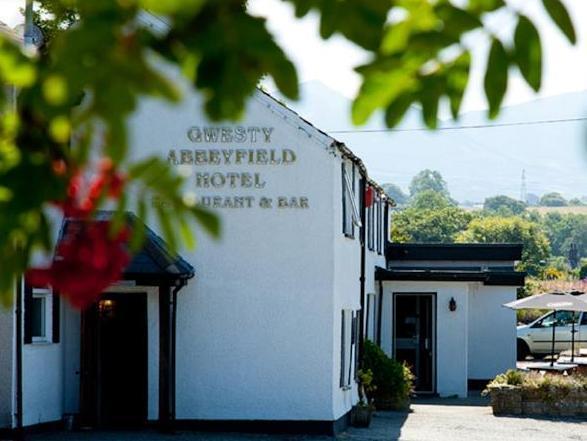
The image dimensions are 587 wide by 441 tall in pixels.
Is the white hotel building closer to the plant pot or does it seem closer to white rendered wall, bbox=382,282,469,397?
the plant pot

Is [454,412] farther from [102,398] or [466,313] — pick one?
[102,398]

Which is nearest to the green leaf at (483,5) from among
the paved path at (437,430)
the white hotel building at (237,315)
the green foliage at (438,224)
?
the paved path at (437,430)

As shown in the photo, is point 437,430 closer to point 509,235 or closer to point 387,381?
point 387,381

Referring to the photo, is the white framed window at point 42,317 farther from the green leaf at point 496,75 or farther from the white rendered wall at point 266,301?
the green leaf at point 496,75

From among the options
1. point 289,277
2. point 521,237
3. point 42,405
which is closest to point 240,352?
point 289,277

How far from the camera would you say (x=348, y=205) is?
24.0 m

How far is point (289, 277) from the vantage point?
2200 centimetres

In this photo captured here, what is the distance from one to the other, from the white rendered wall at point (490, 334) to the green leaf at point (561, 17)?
31931 mm

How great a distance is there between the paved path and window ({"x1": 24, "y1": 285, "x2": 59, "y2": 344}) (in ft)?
5.16

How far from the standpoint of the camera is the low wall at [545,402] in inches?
1092

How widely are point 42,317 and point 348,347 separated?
5672mm

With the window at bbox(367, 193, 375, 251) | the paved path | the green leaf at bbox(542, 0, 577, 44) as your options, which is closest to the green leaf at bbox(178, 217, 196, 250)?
the green leaf at bbox(542, 0, 577, 44)

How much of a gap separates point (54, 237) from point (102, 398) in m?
19.3

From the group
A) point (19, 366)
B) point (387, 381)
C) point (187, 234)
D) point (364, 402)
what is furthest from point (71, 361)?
point (187, 234)
